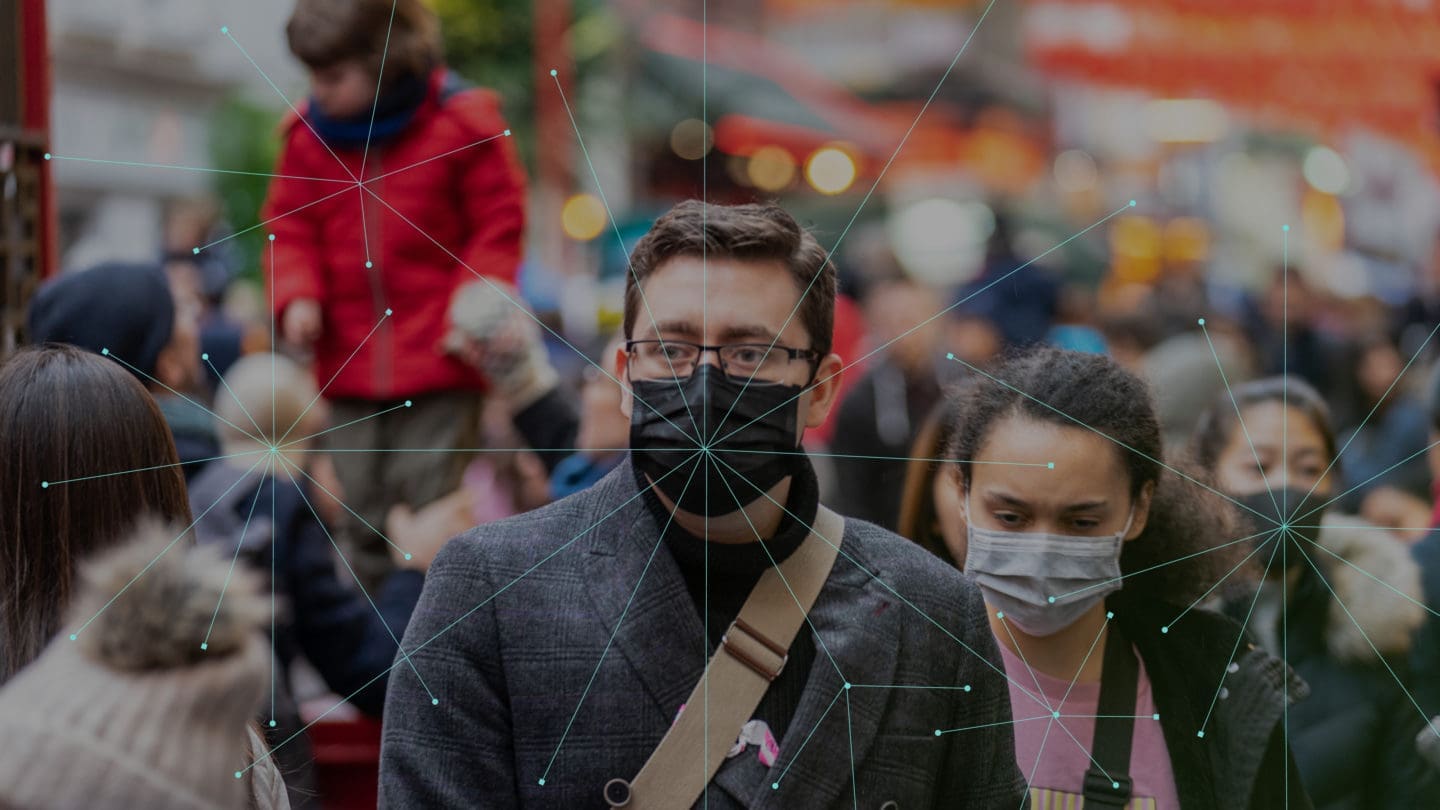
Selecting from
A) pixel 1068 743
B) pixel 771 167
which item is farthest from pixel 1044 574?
pixel 771 167

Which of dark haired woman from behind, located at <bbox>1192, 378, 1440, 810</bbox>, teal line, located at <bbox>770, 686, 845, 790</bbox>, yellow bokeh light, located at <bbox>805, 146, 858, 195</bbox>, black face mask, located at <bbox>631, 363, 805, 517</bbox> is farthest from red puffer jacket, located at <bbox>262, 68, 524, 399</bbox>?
yellow bokeh light, located at <bbox>805, 146, 858, 195</bbox>

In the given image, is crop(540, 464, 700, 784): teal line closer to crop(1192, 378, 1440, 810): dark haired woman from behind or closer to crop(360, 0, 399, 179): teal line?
crop(1192, 378, 1440, 810): dark haired woman from behind

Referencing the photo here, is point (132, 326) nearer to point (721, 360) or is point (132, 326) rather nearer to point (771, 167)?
point (721, 360)

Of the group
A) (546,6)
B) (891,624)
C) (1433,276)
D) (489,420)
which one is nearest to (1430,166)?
(1433,276)

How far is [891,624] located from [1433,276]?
1073 centimetres

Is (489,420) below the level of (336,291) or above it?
below

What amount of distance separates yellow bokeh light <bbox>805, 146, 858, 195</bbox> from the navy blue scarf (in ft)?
44.3

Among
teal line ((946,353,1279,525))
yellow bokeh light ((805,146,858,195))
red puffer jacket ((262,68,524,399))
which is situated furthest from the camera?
yellow bokeh light ((805,146,858,195))

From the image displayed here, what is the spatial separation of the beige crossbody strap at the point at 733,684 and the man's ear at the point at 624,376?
0.37m

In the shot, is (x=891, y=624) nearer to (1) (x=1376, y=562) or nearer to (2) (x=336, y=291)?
(1) (x=1376, y=562)

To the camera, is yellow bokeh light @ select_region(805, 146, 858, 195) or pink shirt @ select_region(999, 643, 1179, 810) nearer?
pink shirt @ select_region(999, 643, 1179, 810)

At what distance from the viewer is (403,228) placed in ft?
15.2

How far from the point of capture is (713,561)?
270 centimetres

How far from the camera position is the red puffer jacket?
4.57 meters
